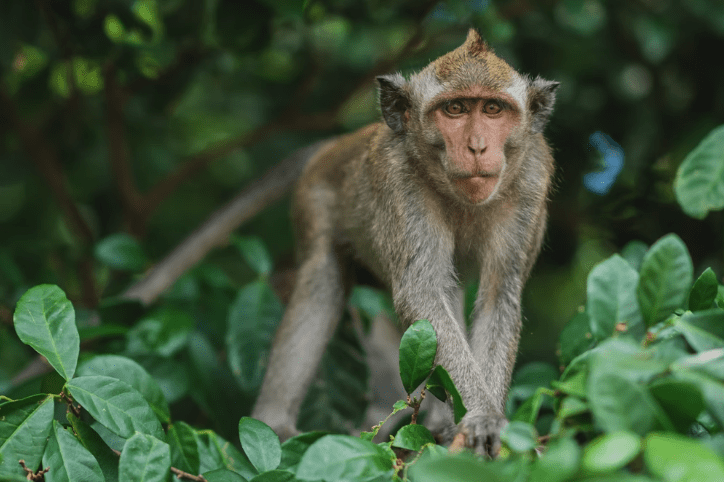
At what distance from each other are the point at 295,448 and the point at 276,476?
258 mm

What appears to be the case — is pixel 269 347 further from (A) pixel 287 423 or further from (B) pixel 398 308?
(B) pixel 398 308

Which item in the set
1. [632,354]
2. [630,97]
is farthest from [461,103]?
[630,97]

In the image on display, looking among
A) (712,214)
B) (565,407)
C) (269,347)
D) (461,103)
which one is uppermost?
(461,103)

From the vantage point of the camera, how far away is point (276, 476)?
2.11 metres

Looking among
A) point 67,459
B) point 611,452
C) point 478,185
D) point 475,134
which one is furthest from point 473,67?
point 67,459

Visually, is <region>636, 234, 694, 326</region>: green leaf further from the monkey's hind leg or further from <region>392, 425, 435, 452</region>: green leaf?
the monkey's hind leg

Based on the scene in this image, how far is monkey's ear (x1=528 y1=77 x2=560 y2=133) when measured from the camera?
3682mm

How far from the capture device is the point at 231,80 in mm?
6969

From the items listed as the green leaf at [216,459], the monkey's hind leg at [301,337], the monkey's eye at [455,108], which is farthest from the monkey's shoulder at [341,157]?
the green leaf at [216,459]

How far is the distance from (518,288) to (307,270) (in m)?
1.55

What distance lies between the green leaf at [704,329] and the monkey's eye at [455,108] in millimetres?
1887

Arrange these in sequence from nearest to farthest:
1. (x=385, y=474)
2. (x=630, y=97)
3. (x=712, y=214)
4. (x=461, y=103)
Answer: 1. (x=385, y=474)
2. (x=461, y=103)
3. (x=712, y=214)
4. (x=630, y=97)

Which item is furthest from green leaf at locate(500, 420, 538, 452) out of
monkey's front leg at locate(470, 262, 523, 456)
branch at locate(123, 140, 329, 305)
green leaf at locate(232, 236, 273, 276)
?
branch at locate(123, 140, 329, 305)

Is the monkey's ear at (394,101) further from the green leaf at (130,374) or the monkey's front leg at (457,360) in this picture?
the green leaf at (130,374)
